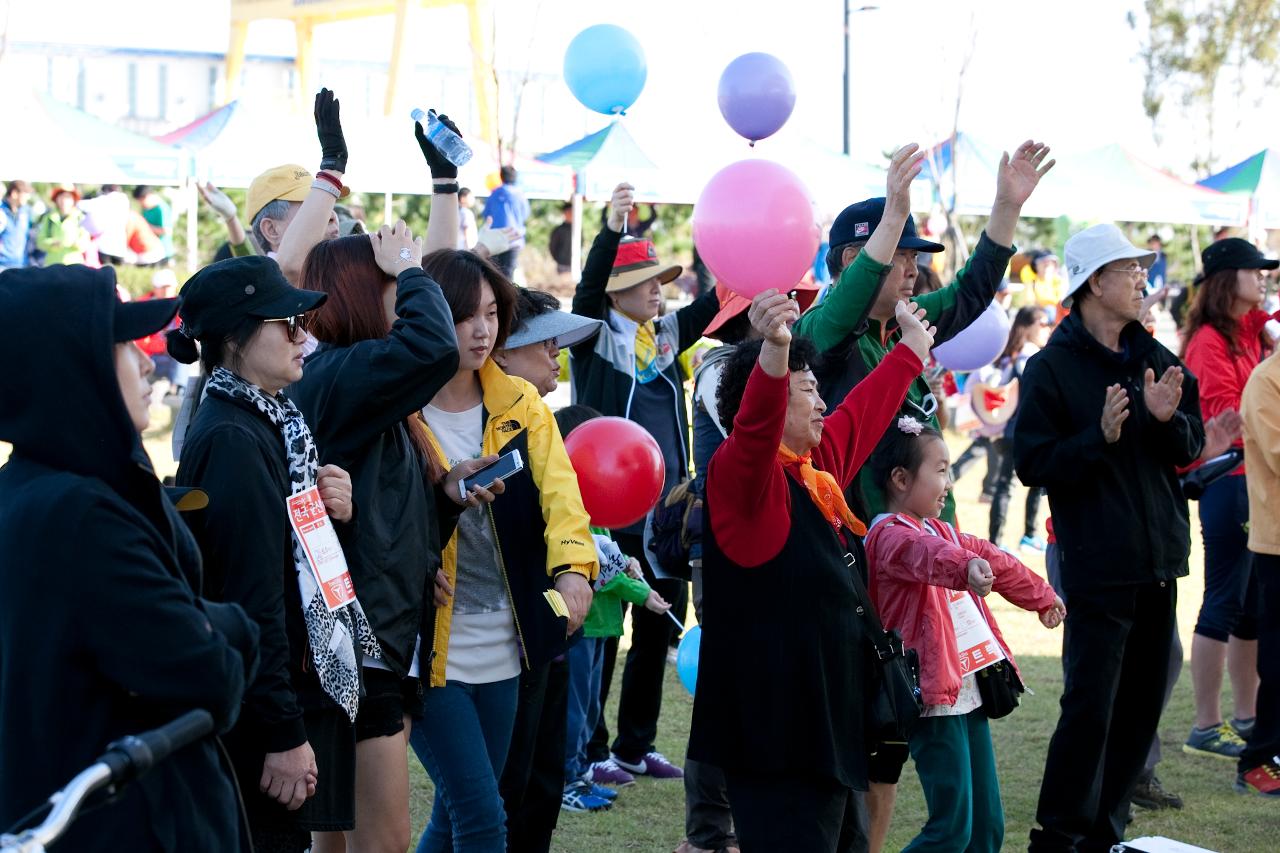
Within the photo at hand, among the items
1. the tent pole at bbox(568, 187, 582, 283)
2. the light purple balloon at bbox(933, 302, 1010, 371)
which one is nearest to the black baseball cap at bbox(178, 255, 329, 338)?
the light purple balloon at bbox(933, 302, 1010, 371)

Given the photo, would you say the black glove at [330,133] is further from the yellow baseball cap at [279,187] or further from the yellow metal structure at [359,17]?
the yellow metal structure at [359,17]

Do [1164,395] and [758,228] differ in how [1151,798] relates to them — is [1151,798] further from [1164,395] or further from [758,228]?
[758,228]

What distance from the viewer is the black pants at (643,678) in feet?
20.8

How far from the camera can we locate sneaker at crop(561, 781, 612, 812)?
5.90m

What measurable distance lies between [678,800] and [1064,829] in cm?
159

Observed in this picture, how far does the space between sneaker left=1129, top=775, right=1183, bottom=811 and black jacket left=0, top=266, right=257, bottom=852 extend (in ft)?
14.7

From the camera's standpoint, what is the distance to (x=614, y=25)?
8.15m

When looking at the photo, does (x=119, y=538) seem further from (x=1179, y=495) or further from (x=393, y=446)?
(x=1179, y=495)

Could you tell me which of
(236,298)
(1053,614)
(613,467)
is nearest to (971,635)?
(1053,614)

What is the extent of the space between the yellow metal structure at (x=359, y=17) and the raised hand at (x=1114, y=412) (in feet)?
56.7

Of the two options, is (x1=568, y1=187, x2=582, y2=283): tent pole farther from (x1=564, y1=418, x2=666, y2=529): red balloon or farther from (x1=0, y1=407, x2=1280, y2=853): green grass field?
(x1=564, y1=418, x2=666, y2=529): red balloon

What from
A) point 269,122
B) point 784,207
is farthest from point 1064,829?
point 269,122

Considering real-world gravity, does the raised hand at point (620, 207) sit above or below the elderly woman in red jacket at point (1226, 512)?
above

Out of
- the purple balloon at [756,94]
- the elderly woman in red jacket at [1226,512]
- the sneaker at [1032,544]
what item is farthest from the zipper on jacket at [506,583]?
the sneaker at [1032,544]
